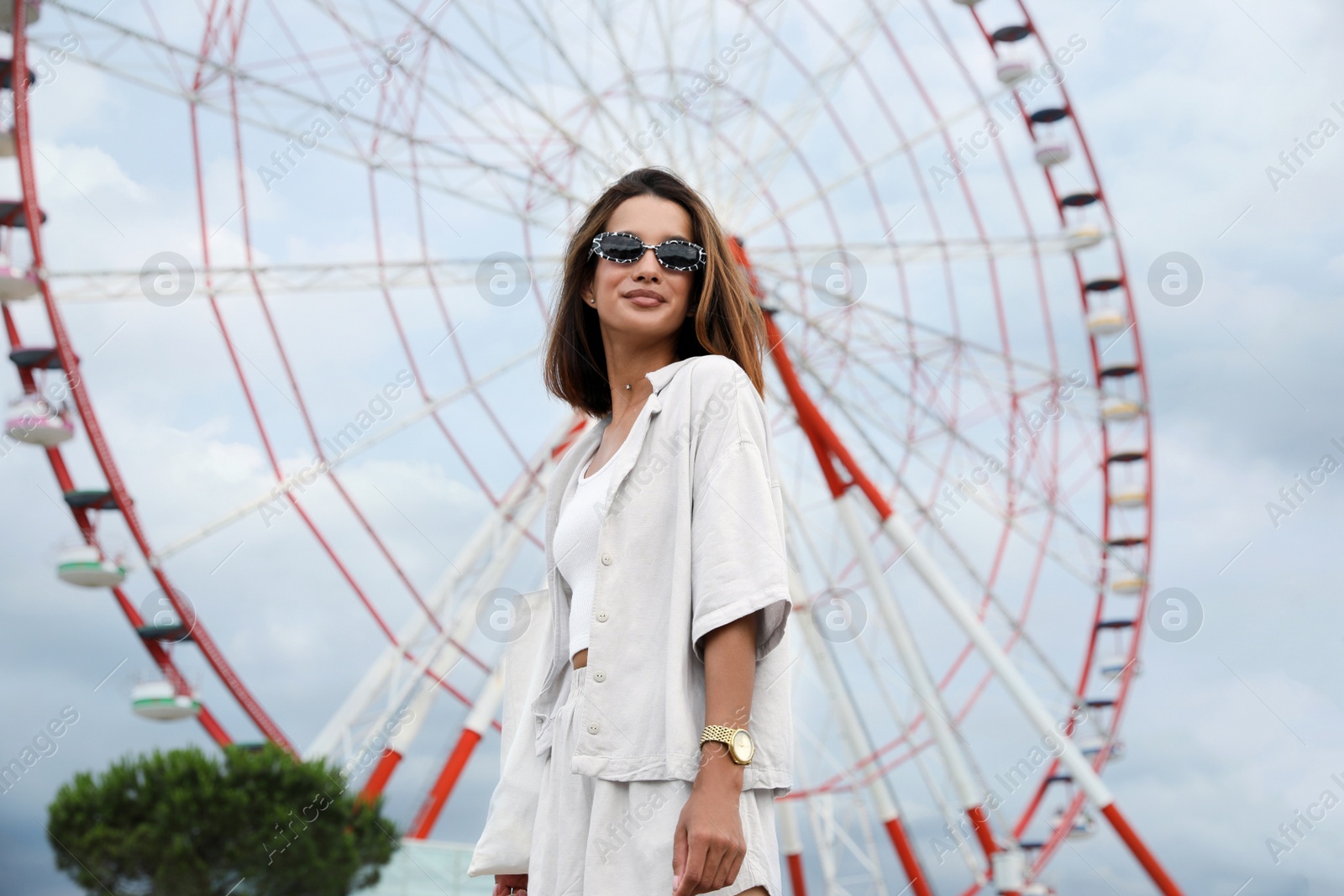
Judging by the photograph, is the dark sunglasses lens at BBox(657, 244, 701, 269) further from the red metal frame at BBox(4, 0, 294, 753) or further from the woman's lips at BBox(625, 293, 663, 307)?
the red metal frame at BBox(4, 0, 294, 753)

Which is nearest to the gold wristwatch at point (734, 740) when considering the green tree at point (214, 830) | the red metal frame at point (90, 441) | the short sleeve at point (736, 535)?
the short sleeve at point (736, 535)

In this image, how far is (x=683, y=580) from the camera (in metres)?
2.15

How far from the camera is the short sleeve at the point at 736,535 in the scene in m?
2.07

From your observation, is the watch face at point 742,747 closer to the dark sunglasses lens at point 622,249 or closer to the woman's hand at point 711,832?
the woman's hand at point 711,832

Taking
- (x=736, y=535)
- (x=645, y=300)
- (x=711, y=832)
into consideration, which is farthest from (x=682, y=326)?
(x=711, y=832)

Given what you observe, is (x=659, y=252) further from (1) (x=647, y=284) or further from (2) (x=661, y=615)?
(2) (x=661, y=615)

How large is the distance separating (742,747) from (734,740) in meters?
0.02

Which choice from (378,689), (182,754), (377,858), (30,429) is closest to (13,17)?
(30,429)

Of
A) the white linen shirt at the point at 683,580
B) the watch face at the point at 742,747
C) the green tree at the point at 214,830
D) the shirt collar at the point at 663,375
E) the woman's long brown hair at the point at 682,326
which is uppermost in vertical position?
the woman's long brown hair at the point at 682,326

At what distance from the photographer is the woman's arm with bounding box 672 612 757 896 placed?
6.27 feet

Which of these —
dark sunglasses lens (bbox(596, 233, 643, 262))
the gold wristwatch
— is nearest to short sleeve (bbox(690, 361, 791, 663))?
the gold wristwatch

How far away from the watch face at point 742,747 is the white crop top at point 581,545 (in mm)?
388

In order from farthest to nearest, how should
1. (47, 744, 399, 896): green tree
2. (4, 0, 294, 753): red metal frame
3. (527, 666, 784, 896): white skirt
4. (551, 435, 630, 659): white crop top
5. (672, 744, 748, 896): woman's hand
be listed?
(47, 744, 399, 896): green tree, (4, 0, 294, 753): red metal frame, (551, 435, 630, 659): white crop top, (527, 666, 784, 896): white skirt, (672, 744, 748, 896): woman's hand

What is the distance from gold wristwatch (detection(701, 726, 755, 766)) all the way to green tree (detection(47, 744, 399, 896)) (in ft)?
48.1
